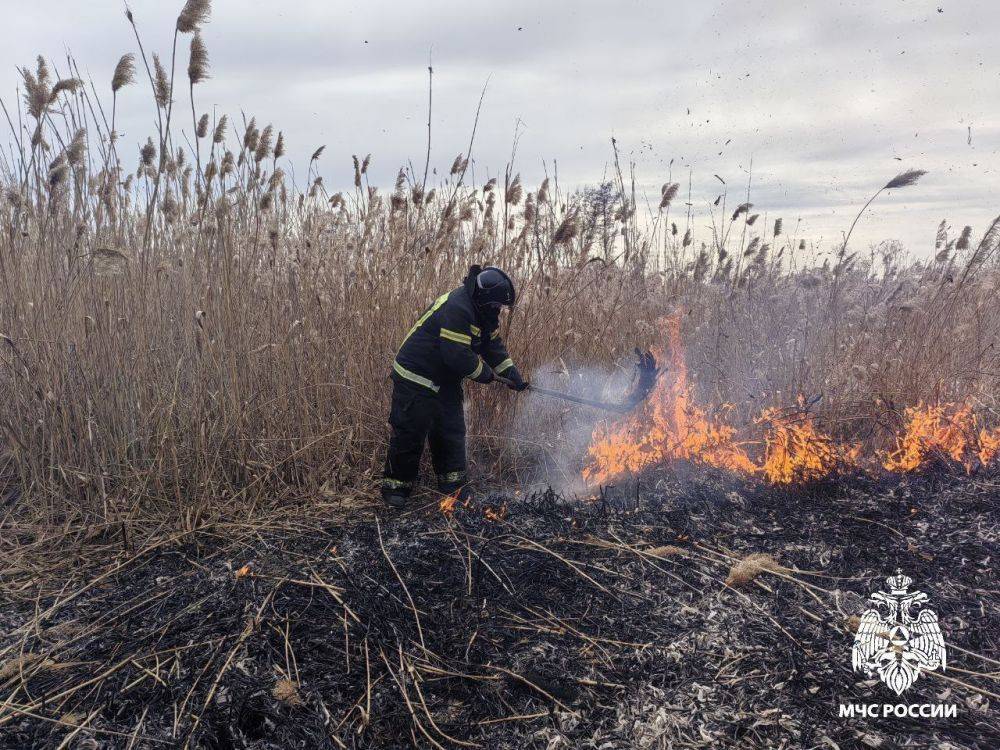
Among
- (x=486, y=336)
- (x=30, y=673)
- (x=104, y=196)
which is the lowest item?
(x=30, y=673)

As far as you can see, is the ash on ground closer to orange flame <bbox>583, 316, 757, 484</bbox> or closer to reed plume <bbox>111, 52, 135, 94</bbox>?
orange flame <bbox>583, 316, 757, 484</bbox>

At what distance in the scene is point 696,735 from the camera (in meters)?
2.28

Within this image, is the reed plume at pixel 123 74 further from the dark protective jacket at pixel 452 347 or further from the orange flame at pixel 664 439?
the orange flame at pixel 664 439

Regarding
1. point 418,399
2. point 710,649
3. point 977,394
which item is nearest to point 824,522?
point 710,649

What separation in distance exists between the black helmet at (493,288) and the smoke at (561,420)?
867 mm

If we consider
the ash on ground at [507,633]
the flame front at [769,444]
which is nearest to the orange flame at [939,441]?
the flame front at [769,444]

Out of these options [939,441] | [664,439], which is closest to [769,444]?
[664,439]

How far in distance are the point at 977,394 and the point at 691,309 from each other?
2.41 m

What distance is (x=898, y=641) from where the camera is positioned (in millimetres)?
2717

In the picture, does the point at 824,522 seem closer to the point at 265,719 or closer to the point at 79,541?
the point at 265,719

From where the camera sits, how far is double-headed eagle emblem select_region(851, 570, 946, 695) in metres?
2.54

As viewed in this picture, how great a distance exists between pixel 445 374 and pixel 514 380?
1.43 ft

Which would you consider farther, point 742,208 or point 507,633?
point 742,208

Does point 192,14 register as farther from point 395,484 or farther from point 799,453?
point 799,453
